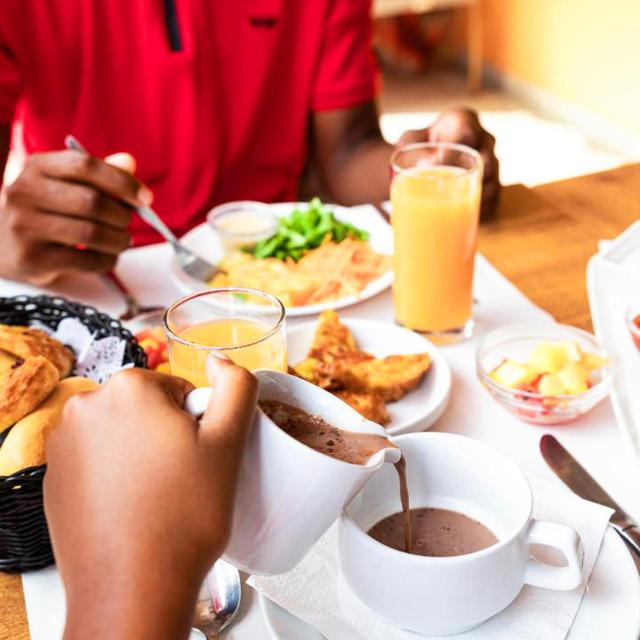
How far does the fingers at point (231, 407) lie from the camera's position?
55 cm

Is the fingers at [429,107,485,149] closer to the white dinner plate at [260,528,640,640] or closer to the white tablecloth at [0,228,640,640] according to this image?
the white tablecloth at [0,228,640,640]

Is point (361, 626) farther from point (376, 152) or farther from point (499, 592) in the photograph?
point (376, 152)

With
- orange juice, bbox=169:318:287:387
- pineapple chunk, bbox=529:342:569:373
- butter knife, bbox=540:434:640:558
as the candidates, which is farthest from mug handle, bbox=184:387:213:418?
pineapple chunk, bbox=529:342:569:373

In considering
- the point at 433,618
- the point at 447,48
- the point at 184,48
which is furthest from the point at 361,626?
the point at 447,48

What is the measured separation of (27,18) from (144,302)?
0.67 meters

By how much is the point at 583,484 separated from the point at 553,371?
0.17m

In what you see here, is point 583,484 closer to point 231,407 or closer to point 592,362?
point 592,362

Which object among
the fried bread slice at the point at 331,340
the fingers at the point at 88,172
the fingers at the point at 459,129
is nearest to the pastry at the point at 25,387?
the fried bread slice at the point at 331,340

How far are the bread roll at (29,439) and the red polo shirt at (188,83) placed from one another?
935 mm

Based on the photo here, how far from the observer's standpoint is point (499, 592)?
658mm

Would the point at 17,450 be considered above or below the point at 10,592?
above

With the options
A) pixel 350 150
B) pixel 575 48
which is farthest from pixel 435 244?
pixel 575 48

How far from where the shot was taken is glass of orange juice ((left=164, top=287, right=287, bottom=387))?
0.79 meters

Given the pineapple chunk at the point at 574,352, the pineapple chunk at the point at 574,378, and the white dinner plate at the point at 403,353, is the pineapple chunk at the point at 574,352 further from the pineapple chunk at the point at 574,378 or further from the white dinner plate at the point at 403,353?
the white dinner plate at the point at 403,353
